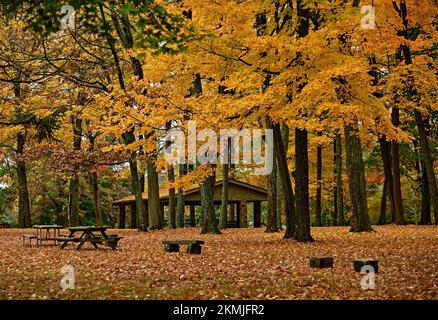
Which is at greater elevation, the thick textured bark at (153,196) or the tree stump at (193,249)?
the thick textured bark at (153,196)

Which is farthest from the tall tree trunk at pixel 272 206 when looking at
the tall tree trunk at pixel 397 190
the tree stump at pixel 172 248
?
the tree stump at pixel 172 248

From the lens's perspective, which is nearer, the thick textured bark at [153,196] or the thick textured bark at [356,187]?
the thick textured bark at [356,187]

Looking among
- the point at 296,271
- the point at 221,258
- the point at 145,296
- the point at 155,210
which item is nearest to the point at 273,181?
the point at 155,210

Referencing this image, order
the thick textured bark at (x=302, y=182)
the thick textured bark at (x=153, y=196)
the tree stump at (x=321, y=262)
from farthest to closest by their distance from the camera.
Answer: the thick textured bark at (x=153, y=196) < the thick textured bark at (x=302, y=182) < the tree stump at (x=321, y=262)

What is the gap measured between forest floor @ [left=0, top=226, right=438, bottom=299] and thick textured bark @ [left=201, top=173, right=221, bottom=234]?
8193mm

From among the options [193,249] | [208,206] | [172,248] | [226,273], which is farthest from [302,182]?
[208,206]

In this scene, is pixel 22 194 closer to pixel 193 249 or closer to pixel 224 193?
pixel 224 193

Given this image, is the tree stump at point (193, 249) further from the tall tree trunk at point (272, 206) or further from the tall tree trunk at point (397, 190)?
the tall tree trunk at point (397, 190)

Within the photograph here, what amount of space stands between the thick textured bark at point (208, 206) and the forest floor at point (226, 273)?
8.19m

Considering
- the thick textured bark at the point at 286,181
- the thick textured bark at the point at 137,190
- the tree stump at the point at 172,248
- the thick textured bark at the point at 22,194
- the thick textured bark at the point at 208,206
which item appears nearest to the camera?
the tree stump at the point at 172,248

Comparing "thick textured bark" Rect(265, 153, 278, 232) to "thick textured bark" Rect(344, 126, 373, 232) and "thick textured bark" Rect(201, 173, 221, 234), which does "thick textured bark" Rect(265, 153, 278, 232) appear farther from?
"thick textured bark" Rect(344, 126, 373, 232)

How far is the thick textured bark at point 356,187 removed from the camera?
913 inches

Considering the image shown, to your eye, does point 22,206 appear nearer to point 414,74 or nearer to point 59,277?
point 414,74

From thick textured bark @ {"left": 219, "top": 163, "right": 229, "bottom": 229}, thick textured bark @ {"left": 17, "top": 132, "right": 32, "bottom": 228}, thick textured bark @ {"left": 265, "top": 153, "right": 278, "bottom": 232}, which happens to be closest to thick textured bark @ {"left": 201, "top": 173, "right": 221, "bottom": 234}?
thick textured bark @ {"left": 265, "top": 153, "right": 278, "bottom": 232}
